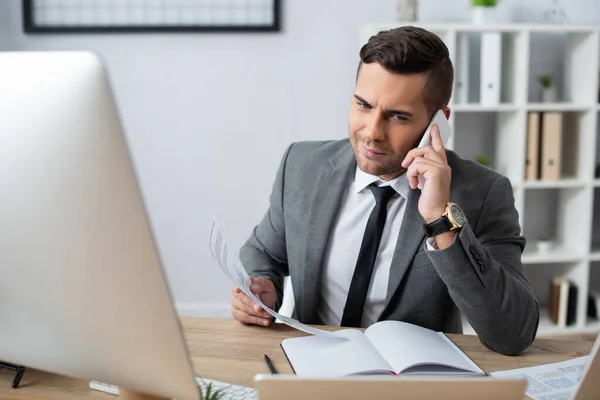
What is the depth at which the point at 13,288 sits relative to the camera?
0.83 meters

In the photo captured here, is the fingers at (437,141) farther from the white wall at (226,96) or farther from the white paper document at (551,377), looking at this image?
the white wall at (226,96)

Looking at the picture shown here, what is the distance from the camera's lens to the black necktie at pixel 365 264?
1.63m

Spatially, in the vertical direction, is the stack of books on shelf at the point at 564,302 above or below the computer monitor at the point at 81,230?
below

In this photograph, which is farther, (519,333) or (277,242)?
(277,242)

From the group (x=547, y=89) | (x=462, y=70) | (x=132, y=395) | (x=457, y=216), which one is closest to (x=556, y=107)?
(x=547, y=89)

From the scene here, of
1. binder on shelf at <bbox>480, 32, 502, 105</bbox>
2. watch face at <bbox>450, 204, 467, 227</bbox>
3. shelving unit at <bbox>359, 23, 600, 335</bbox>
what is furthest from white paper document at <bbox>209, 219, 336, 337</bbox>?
binder on shelf at <bbox>480, 32, 502, 105</bbox>

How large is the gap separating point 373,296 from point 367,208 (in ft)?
0.71

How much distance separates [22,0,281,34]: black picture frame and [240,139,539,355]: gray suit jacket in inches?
62.8

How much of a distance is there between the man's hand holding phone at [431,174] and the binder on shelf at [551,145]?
1.88 meters

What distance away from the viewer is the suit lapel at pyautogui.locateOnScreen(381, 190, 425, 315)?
1.56m

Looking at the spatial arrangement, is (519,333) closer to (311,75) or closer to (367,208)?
(367,208)

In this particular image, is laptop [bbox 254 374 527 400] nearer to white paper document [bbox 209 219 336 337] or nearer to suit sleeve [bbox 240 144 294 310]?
white paper document [bbox 209 219 336 337]

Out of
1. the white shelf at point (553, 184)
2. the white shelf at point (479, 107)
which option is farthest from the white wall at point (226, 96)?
the white shelf at point (553, 184)

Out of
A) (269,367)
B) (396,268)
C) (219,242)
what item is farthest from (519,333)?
(219,242)
